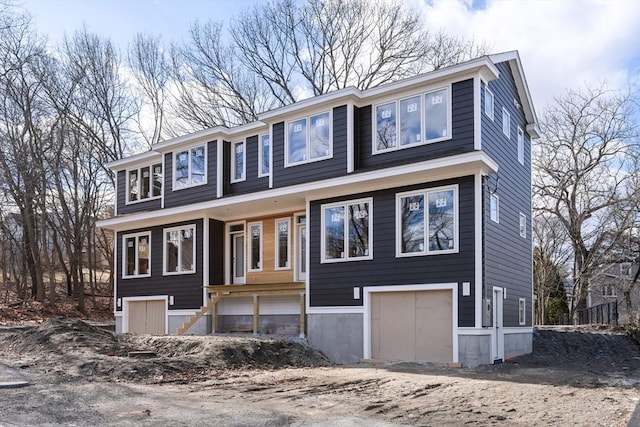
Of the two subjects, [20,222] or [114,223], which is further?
[20,222]

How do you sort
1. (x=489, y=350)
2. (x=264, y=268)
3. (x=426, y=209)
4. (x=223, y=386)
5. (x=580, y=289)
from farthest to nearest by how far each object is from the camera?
(x=580, y=289) < (x=264, y=268) < (x=426, y=209) < (x=489, y=350) < (x=223, y=386)

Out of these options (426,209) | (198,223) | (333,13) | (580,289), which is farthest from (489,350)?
(333,13)

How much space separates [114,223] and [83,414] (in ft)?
48.9

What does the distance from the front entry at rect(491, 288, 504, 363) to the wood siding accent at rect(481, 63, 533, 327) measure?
0.30 meters

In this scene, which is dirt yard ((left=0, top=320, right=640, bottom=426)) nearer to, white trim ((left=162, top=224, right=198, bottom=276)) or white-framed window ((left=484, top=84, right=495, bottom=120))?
white trim ((left=162, top=224, right=198, bottom=276))

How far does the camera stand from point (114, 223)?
21.8 metres

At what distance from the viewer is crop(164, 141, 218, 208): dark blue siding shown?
19500 mm

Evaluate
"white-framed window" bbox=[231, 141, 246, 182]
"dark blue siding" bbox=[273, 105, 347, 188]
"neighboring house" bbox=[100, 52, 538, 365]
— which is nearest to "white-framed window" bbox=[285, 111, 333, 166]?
"neighboring house" bbox=[100, 52, 538, 365]

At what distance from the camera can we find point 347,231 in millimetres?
15828

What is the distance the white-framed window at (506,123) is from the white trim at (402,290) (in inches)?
206

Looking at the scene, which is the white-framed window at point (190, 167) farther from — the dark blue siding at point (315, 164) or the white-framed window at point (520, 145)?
the white-framed window at point (520, 145)

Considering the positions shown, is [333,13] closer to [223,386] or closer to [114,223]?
[114,223]

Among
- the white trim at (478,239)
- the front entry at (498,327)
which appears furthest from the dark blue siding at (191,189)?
the front entry at (498,327)

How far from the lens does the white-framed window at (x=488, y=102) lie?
48.4 ft
